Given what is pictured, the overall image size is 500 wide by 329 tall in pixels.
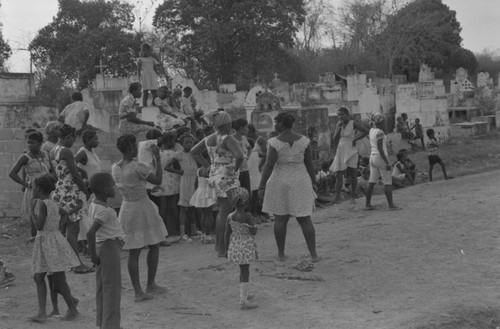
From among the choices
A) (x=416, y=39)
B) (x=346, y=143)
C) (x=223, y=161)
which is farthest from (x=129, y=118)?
(x=416, y=39)

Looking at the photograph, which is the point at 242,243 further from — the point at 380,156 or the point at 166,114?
the point at 166,114

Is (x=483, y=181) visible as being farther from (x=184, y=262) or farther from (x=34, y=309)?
(x=34, y=309)

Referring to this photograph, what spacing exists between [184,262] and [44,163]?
85.1 inches

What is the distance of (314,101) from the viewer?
25250 mm

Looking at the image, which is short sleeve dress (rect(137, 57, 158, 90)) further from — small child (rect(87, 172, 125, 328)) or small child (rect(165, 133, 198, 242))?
small child (rect(87, 172, 125, 328))

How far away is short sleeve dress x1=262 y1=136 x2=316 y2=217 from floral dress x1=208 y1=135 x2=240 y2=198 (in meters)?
0.55

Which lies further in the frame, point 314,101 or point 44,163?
point 314,101

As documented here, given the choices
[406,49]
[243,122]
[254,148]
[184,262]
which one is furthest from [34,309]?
[406,49]

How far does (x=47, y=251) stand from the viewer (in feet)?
20.5

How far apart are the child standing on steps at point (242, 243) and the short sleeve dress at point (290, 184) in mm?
1163

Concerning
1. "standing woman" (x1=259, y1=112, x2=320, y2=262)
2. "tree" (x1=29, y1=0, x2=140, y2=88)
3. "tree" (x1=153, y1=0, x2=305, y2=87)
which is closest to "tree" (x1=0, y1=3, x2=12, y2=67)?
"tree" (x1=29, y1=0, x2=140, y2=88)

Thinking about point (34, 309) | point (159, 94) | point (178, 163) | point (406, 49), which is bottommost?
point (34, 309)

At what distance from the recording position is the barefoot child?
6.24m

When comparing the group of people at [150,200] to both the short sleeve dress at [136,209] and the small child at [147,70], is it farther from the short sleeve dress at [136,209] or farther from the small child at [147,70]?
the small child at [147,70]
